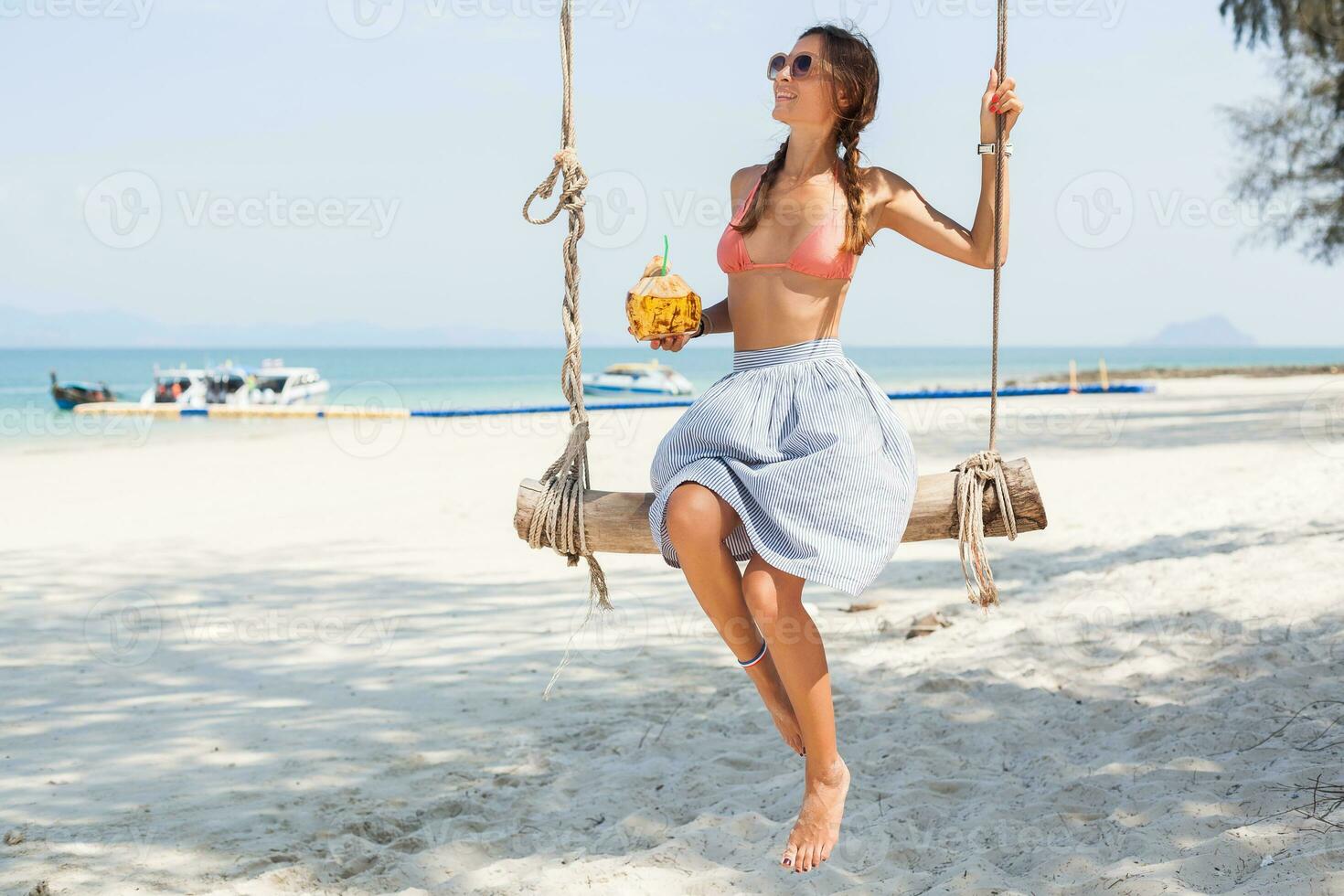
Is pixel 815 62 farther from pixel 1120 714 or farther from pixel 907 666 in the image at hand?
pixel 907 666

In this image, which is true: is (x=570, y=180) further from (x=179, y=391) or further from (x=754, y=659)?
(x=179, y=391)

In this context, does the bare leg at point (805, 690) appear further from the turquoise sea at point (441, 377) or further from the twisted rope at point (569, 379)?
the turquoise sea at point (441, 377)

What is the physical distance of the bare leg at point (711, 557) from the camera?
2.48 metres

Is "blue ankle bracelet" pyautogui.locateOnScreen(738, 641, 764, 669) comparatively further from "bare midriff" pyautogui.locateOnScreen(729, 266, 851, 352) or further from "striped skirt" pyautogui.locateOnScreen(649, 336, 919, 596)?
"bare midriff" pyautogui.locateOnScreen(729, 266, 851, 352)

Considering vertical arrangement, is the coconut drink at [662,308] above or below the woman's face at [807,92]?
below

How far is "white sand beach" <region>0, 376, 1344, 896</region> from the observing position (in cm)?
358

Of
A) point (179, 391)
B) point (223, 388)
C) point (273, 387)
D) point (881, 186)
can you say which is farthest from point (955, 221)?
point (273, 387)

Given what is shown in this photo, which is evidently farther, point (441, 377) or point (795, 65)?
point (441, 377)

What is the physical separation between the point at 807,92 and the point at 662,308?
0.62 metres

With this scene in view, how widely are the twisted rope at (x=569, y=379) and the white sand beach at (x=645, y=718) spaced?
1.28 metres

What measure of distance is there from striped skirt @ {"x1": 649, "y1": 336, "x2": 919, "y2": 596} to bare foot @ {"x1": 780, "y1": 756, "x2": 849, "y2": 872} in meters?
0.46

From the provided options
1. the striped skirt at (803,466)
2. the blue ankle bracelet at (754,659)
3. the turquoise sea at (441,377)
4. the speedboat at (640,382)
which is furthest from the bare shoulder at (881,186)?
the speedboat at (640,382)

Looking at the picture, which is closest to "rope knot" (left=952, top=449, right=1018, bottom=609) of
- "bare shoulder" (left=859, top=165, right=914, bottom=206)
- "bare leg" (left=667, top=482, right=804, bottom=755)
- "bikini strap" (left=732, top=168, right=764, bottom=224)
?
"bare leg" (left=667, top=482, right=804, bottom=755)

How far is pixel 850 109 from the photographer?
110 inches
